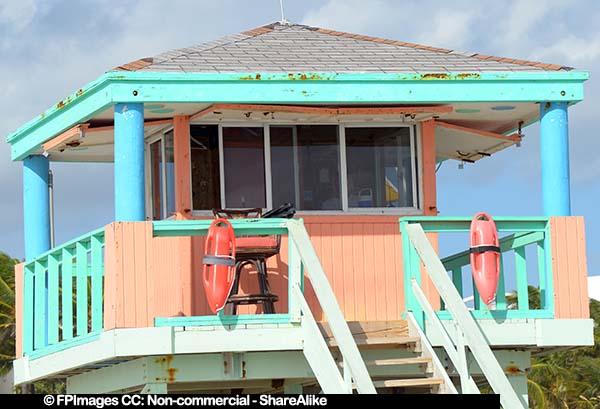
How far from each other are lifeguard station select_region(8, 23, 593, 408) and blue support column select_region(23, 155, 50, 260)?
0.05m

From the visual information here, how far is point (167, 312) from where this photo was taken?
1591 cm

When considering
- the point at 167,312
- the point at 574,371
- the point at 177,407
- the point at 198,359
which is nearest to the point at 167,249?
the point at 167,312

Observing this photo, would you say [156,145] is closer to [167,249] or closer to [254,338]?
[167,249]

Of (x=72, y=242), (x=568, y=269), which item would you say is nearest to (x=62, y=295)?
(x=72, y=242)

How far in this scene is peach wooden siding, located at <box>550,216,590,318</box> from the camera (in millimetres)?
15211

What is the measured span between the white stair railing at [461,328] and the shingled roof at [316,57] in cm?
222

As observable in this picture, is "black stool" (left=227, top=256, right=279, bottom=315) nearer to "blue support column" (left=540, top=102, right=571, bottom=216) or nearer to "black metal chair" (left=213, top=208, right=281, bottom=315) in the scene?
"black metal chair" (left=213, top=208, right=281, bottom=315)

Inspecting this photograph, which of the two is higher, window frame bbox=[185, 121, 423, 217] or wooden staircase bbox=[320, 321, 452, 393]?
window frame bbox=[185, 121, 423, 217]

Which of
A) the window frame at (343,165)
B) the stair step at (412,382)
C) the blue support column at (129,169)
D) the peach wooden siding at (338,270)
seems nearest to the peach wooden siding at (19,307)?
the peach wooden siding at (338,270)

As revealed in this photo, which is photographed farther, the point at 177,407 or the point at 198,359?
the point at 198,359

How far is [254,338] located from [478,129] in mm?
5091

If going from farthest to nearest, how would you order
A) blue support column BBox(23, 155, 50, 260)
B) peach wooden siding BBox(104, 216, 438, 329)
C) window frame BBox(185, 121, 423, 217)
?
blue support column BBox(23, 155, 50, 260) → window frame BBox(185, 121, 423, 217) → peach wooden siding BBox(104, 216, 438, 329)

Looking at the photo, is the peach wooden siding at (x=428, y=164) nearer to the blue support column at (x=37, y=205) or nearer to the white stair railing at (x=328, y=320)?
the white stair railing at (x=328, y=320)

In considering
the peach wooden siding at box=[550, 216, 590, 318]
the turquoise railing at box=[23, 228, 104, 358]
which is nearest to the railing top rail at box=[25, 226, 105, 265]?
the turquoise railing at box=[23, 228, 104, 358]
